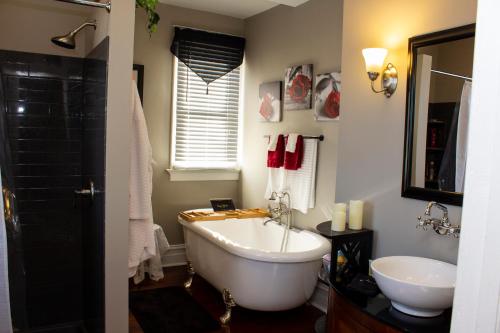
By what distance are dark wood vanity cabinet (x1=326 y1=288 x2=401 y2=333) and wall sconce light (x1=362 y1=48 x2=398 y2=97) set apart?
1.09 meters

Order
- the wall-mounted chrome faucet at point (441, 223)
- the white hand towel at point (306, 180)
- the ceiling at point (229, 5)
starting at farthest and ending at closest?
the ceiling at point (229, 5) < the white hand towel at point (306, 180) < the wall-mounted chrome faucet at point (441, 223)

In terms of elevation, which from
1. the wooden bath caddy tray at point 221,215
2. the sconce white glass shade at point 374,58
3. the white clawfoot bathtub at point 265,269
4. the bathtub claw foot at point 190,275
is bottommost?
the bathtub claw foot at point 190,275

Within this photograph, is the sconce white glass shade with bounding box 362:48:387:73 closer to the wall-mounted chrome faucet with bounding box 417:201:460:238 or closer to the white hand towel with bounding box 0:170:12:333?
the wall-mounted chrome faucet with bounding box 417:201:460:238

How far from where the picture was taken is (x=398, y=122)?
2229mm

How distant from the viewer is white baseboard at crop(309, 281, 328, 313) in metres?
3.46

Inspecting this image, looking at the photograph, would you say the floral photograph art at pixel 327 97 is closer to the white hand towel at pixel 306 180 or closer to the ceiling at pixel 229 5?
the white hand towel at pixel 306 180

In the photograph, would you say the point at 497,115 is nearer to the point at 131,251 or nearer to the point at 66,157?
the point at 131,251

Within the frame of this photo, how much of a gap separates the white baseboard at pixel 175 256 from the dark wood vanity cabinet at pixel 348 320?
264 centimetres

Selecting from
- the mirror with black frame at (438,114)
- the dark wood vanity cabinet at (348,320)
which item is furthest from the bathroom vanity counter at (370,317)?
the mirror with black frame at (438,114)

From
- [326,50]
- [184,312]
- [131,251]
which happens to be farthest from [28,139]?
[326,50]

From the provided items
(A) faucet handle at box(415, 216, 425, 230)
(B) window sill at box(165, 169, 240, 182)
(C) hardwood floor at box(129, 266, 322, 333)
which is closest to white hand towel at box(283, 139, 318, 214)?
(C) hardwood floor at box(129, 266, 322, 333)

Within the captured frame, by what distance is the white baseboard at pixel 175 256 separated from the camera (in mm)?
4473

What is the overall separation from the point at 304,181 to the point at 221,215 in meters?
0.92

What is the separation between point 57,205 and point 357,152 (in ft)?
6.59
